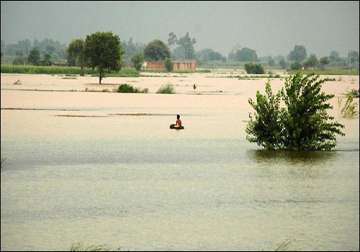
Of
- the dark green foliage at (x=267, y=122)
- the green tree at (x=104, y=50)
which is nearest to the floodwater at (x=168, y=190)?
the dark green foliage at (x=267, y=122)

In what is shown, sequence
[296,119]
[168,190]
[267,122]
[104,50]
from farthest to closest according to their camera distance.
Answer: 1. [104,50]
2. [267,122]
3. [296,119]
4. [168,190]

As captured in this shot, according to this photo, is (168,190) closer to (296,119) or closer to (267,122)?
(267,122)

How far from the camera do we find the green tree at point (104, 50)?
98.0m

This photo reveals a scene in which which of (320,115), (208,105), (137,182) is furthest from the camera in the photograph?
(208,105)

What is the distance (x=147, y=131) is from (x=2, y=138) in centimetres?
951

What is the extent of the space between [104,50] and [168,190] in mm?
74496

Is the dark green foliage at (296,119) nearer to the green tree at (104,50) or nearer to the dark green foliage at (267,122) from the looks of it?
the dark green foliage at (267,122)

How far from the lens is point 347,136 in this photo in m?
43.9

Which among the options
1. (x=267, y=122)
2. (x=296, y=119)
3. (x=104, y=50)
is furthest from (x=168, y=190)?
(x=104, y=50)

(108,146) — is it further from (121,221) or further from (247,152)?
A: (121,221)

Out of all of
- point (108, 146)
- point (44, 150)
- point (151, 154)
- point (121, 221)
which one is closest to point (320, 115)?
point (151, 154)

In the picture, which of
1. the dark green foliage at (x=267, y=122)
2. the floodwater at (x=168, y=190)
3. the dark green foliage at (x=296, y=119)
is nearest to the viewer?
the floodwater at (x=168, y=190)

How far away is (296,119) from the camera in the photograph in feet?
110

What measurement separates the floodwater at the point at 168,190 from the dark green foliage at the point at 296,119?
83 cm
